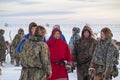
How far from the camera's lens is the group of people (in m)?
7.67

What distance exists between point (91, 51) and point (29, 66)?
230 centimetres

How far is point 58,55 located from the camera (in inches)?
354

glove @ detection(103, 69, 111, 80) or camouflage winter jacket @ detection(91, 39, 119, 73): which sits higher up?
camouflage winter jacket @ detection(91, 39, 119, 73)

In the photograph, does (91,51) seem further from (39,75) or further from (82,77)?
(39,75)

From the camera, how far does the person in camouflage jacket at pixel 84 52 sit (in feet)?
31.8

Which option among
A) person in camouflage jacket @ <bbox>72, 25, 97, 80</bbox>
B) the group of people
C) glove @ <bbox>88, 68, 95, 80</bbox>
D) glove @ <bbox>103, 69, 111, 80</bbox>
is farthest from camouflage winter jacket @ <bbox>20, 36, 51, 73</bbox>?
person in camouflage jacket @ <bbox>72, 25, 97, 80</bbox>

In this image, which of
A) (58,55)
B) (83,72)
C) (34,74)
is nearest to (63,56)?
(58,55)

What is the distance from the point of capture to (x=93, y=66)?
8836 millimetres

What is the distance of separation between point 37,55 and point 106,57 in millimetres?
1517

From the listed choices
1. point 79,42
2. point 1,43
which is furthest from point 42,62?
point 1,43

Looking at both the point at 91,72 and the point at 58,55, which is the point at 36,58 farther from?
the point at 91,72

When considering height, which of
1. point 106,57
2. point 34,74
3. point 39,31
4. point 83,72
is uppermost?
point 39,31

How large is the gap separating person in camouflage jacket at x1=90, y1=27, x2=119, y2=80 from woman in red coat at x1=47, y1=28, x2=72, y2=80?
0.61 meters

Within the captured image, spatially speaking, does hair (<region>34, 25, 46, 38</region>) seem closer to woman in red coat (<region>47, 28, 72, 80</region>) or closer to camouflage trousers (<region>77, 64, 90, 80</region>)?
woman in red coat (<region>47, 28, 72, 80</region>)
